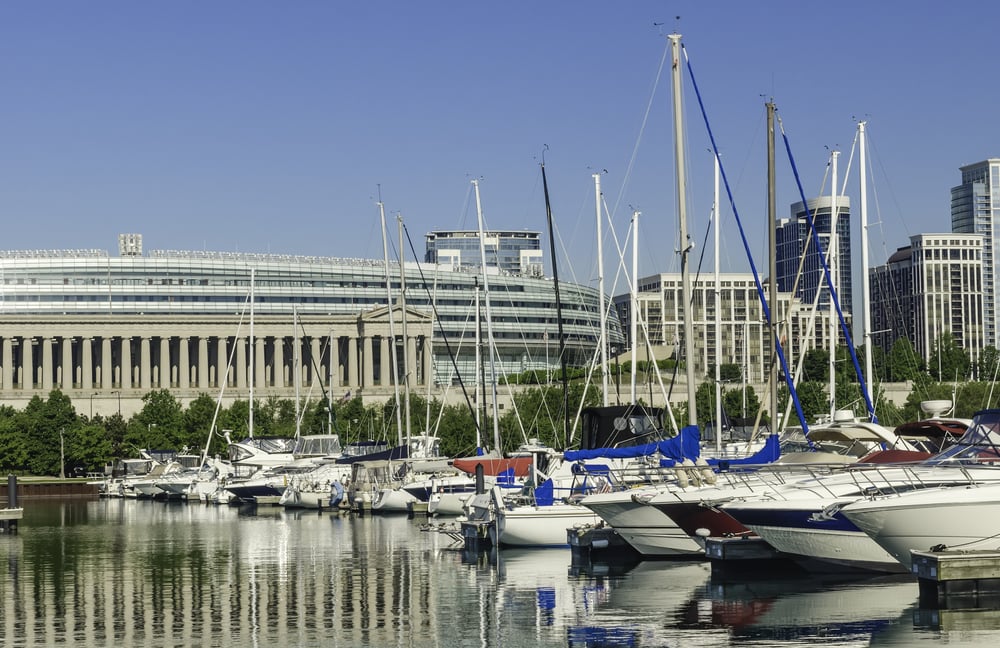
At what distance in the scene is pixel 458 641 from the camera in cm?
3075

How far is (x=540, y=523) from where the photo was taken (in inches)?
→ 1891

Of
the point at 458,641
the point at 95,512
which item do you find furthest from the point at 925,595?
the point at 95,512

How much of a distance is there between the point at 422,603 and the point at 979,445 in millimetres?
13874

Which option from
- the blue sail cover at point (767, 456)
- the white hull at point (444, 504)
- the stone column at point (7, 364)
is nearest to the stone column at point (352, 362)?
the stone column at point (7, 364)

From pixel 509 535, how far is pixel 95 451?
8294 cm

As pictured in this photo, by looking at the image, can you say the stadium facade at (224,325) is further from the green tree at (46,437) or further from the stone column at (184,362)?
the green tree at (46,437)

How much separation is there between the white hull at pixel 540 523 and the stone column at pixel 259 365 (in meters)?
126

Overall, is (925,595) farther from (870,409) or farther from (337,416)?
(337,416)

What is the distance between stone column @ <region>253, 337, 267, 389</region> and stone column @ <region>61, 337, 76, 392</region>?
808 inches

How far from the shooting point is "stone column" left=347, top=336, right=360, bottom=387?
172875mm

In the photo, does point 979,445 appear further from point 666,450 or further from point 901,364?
point 901,364

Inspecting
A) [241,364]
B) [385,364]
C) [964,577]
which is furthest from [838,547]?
[241,364]

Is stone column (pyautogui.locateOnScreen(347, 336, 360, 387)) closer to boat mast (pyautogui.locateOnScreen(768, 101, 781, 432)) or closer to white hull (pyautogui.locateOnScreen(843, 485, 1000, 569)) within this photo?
boat mast (pyautogui.locateOnScreen(768, 101, 781, 432))

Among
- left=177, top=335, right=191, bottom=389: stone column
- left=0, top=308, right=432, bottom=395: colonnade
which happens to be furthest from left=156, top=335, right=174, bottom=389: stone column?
left=177, top=335, right=191, bottom=389: stone column
